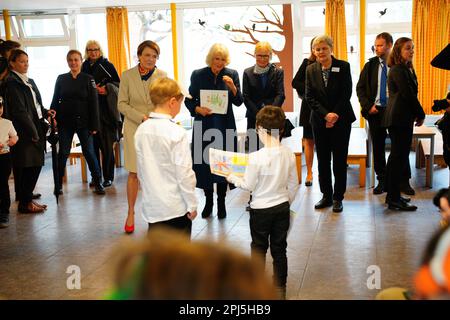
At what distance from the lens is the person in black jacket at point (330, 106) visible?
515cm

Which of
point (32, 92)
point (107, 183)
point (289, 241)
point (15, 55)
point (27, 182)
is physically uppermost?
point (15, 55)

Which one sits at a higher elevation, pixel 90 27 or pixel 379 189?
pixel 90 27

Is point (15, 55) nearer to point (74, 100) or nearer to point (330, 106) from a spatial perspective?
point (74, 100)

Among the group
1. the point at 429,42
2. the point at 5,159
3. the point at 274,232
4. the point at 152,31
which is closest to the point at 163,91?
the point at 274,232

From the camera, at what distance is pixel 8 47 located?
5609mm

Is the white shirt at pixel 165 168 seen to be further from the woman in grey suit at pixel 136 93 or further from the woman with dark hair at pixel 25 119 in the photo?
the woman with dark hair at pixel 25 119

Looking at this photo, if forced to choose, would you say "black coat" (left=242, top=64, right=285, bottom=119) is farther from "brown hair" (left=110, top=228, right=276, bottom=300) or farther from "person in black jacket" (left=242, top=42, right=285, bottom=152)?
"brown hair" (left=110, top=228, right=276, bottom=300)

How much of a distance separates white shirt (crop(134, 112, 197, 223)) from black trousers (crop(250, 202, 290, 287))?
0.39m

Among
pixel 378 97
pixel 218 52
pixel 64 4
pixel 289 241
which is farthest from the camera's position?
pixel 64 4

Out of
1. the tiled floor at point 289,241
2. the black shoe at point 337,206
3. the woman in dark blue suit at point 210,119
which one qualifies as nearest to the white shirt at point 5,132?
the tiled floor at point 289,241

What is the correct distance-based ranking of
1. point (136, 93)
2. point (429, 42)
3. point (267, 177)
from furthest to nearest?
1. point (429, 42)
2. point (136, 93)
3. point (267, 177)

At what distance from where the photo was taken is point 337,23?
33.3 feet

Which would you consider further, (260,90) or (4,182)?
(260,90)

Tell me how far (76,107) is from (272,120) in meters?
3.51
